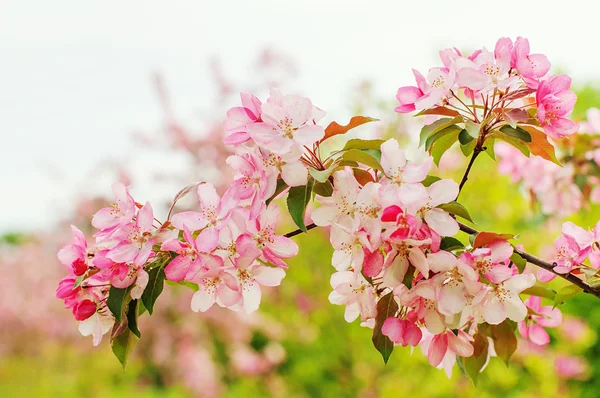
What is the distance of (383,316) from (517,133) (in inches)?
11.6

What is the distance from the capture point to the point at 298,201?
74 centimetres

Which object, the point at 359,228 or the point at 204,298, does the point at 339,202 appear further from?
the point at 204,298

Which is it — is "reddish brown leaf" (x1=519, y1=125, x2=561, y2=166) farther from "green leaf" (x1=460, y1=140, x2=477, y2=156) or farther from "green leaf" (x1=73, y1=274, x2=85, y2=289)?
"green leaf" (x1=73, y1=274, x2=85, y2=289)

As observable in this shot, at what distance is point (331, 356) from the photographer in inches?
133

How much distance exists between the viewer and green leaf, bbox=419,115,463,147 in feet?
2.75

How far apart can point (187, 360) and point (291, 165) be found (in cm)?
444

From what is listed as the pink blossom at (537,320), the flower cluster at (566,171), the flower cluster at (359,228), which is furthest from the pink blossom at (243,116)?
the flower cluster at (566,171)

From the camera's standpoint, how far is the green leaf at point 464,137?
836 millimetres

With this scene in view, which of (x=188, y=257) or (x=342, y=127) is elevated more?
(x=342, y=127)

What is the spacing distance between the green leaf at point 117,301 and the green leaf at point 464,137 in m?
0.45

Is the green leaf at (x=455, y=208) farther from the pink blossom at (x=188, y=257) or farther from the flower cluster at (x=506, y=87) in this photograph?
the pink blossom at (x=188, y=257)

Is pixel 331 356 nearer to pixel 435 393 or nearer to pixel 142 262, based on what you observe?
pixel 435 393

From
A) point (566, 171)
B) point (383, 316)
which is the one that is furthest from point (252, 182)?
point (566, 171)

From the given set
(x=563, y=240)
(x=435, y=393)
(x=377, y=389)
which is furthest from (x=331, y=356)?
(x=563, y=240)
